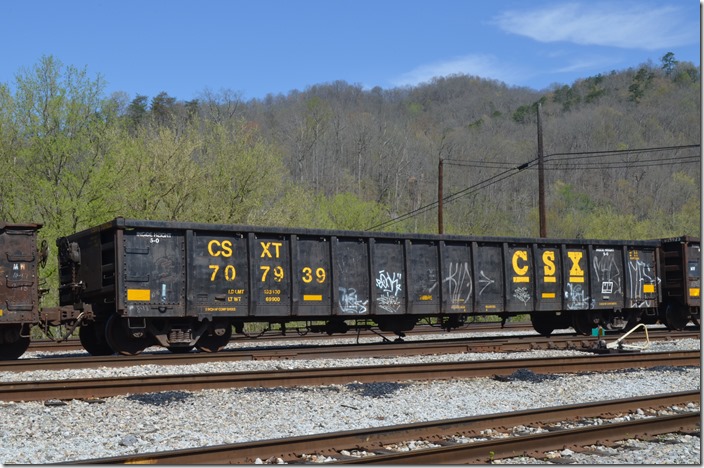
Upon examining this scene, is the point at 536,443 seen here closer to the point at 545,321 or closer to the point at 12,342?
the point at 12,342

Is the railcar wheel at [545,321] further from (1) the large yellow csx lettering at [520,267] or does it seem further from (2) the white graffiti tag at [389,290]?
(2) the white graffiti tag at [389,290]

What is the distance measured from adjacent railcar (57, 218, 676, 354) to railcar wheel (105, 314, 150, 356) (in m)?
0.02

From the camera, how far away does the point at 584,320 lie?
77.2ft

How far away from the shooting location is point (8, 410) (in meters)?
9.46

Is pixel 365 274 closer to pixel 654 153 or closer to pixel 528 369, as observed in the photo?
pixel 528 369

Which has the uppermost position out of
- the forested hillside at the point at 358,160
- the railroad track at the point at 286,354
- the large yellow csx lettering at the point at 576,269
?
the forested hillside at the point at 358,160

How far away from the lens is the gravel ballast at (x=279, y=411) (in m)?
7.64

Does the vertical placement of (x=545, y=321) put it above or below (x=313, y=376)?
below

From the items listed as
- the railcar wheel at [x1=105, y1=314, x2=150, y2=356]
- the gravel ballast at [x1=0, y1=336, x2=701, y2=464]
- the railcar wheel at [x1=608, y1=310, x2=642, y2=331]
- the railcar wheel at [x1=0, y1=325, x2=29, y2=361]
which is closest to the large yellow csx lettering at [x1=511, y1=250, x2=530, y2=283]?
the railcar wheel at [x1=608, y1=310, x2=642, y2=331]

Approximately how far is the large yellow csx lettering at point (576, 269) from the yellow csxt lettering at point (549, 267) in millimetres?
639

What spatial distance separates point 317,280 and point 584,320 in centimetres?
945

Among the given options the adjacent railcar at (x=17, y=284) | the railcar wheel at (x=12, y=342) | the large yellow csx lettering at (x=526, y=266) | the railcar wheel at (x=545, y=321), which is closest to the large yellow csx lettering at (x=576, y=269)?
the large yellow csx lettering at (x=526, y=266)

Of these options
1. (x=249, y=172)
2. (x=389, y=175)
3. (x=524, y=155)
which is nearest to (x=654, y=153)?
(x=524, y=155)

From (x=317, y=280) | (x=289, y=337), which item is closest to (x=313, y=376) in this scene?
(x=317, y=280)
